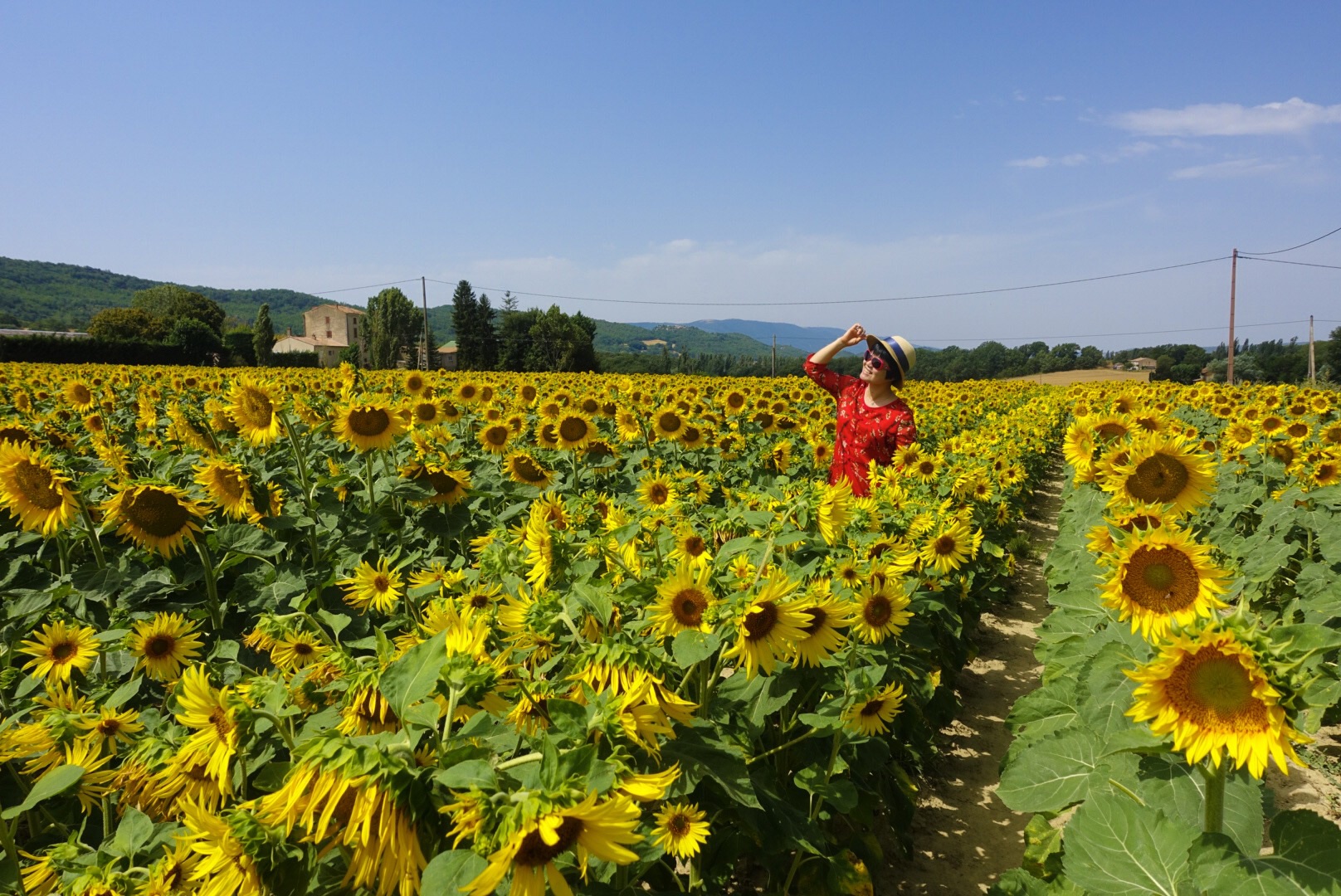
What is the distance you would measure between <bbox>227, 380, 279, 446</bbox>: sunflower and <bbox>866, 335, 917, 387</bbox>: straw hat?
4.28 meters

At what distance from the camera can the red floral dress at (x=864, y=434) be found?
5605mm

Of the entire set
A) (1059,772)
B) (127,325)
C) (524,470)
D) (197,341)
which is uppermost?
Result: (127,325)

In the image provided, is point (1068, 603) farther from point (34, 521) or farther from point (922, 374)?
point (922, 374)

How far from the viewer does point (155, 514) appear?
9.81ft

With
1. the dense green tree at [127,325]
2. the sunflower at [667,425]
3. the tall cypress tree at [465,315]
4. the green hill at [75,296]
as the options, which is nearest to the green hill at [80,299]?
the green hill at [75,296]

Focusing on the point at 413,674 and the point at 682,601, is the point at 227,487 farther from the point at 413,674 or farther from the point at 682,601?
the point at 413,674

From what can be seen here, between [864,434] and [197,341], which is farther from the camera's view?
[197,341]

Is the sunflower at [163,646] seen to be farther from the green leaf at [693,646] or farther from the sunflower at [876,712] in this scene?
the sunflower at [876,712]

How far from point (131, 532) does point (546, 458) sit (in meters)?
3.19

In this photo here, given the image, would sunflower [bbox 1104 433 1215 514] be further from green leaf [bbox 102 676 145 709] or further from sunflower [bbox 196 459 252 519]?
sunflower [bbox 196 459 252 519]

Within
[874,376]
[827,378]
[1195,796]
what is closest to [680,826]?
[1195,796]

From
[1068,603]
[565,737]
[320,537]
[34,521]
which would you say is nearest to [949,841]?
[1068,603]

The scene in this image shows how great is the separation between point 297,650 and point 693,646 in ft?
4.18

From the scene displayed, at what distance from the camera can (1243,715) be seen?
1.30 metres
